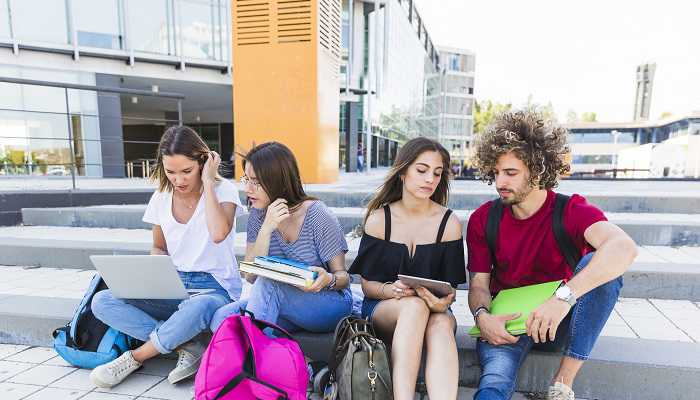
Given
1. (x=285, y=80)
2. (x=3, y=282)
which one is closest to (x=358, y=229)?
(x=3, y=282)

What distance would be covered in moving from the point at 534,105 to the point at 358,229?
8.35ft

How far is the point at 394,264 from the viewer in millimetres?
2064

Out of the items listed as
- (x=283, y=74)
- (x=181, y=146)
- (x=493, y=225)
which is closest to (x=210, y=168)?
(x=181, y=146)

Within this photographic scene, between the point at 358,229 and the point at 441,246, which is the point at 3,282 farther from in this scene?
the point at 441,246

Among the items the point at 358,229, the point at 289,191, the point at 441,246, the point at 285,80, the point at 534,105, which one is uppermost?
the point at 285,80

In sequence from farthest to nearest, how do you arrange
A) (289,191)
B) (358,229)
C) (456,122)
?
(456,122), (358,229), (289,191)

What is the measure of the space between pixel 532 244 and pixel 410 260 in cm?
59

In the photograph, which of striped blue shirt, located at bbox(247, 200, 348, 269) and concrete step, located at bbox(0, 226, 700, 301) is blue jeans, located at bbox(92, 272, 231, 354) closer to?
striped blue shirt, located at bbox(247, 200, 348, 269)

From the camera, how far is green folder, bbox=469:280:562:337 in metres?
1.68

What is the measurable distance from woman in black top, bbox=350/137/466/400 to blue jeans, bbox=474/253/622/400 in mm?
201

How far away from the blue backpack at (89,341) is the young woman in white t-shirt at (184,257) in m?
0.09

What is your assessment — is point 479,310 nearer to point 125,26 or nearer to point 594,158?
point 125,26

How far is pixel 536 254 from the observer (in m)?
1.88

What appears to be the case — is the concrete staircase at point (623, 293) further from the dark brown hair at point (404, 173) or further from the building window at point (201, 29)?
the building window at point (201, 29)
